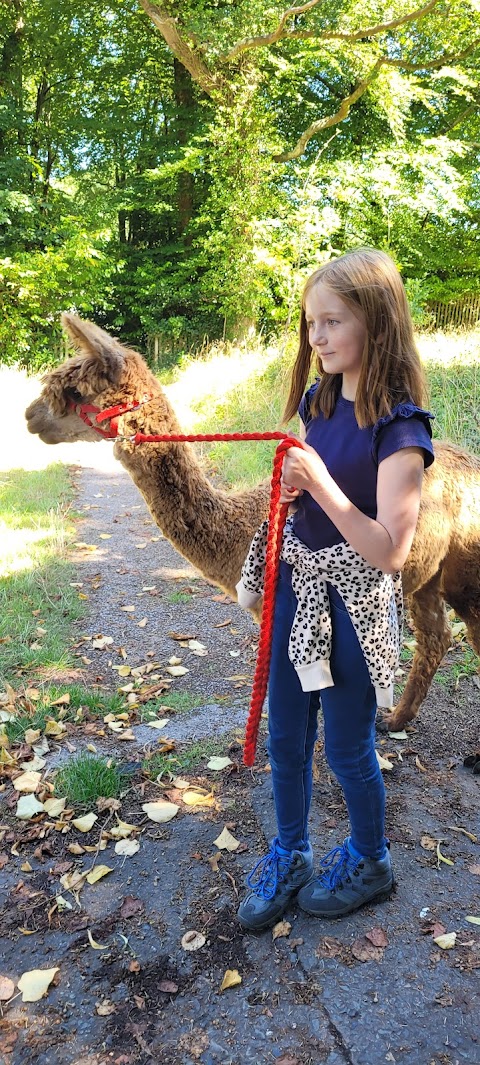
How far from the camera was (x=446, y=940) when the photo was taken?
207 centimetres

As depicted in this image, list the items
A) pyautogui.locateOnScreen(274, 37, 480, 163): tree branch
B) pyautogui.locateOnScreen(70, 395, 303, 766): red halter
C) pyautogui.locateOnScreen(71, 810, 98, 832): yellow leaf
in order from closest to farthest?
pyautogui.locateOnScreen(70, 395, 303, 766): red halter → pyautogui.locateOnScreen(71, 810, 98, 832): yellow leaf → pyautogui.locateOnScreen(274, 37, 480, 163): tree branch

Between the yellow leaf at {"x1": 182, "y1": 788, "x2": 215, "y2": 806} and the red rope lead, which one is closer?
the red rope lead

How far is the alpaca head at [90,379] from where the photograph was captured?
103 inches

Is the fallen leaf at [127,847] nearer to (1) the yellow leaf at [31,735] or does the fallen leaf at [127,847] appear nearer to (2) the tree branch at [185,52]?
(1) the yellow leaf at [31,735]

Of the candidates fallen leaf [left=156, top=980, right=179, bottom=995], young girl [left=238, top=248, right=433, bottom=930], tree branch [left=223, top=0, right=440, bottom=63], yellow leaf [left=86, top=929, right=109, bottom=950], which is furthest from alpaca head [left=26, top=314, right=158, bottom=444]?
tree branch [left=223, top=0, right=440, bottom=63]

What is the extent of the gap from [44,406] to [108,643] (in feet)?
5.93

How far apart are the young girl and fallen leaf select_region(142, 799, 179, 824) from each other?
526 mm

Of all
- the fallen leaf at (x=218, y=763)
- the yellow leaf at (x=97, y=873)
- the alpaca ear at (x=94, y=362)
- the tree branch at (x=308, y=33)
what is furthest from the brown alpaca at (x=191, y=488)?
the tree branch at (x=308, y=33)

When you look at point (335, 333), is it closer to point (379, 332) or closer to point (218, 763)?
point (379, 332)

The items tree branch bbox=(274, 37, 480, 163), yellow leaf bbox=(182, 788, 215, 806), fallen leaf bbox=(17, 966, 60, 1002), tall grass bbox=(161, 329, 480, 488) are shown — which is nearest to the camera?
fallen leaf bbox=(17, 966, 60, 1002)

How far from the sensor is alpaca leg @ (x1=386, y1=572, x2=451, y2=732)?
317 cm

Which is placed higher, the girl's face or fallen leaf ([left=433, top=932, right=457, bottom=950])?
the girl's face

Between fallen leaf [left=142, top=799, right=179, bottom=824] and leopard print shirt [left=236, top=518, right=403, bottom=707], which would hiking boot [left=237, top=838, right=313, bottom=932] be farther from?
leopard print shirt [left=236, top=518, right=403, bottom=707]

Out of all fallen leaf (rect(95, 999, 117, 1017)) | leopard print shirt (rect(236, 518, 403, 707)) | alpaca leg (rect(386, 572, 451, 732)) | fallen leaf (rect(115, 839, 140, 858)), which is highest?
leopard print shirt (rect(236, 518, 403, 707))
